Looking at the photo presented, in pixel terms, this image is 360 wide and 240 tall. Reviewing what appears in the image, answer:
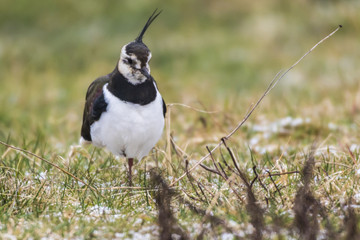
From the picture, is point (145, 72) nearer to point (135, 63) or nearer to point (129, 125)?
point (135, 63)

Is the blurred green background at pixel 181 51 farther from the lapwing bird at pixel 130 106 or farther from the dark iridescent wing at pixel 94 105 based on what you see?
the lapwing bird at pixel 130 106

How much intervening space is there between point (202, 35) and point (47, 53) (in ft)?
8.01

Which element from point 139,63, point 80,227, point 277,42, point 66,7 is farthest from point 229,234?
point 66,7

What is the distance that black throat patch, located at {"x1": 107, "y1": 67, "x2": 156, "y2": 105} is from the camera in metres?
3.30

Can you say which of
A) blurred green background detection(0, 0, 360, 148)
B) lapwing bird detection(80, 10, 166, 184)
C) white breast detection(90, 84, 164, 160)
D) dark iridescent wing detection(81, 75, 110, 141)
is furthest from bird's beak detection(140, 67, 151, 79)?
blurred green background detection(0, 0, 360, 148)

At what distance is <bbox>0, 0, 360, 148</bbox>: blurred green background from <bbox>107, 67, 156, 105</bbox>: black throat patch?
2186mm

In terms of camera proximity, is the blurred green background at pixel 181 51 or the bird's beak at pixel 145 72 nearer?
the bird's beak at pixel 145 72

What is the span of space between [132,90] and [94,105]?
27cm

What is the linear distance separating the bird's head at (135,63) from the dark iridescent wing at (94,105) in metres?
0.21

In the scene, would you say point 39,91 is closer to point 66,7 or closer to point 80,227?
point 66,7

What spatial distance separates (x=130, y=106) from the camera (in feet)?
10.8

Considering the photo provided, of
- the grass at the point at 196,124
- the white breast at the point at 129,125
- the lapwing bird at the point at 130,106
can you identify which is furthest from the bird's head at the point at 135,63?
the grass at the point at 196,124

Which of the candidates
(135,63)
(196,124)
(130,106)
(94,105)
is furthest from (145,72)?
(196,124)

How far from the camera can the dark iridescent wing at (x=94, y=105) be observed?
340cm
